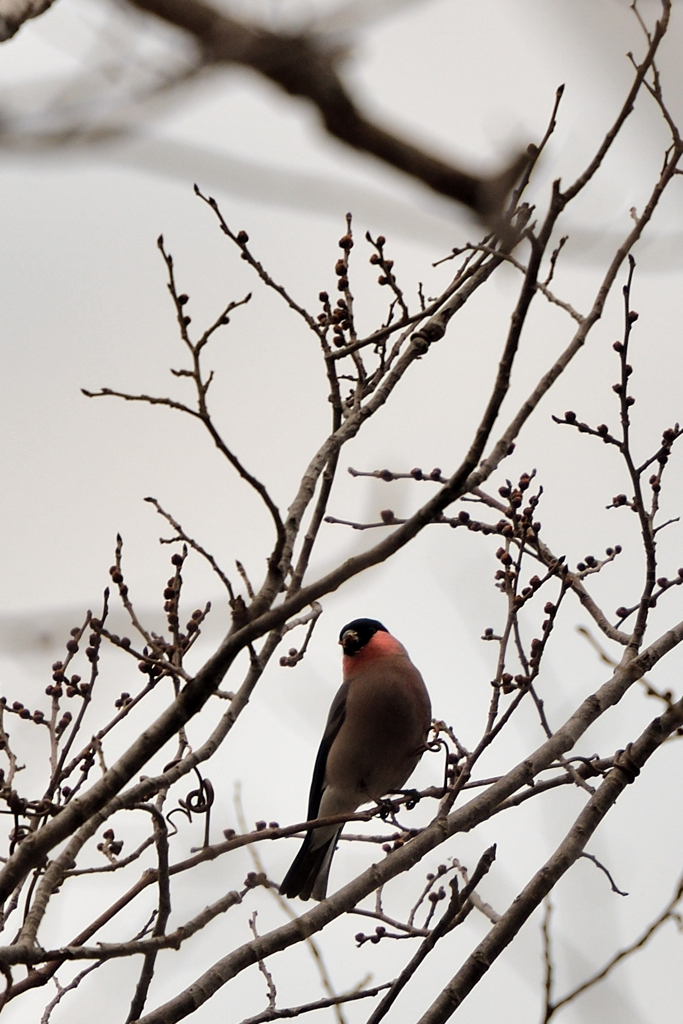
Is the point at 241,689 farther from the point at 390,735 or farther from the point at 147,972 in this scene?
the point at 390,735

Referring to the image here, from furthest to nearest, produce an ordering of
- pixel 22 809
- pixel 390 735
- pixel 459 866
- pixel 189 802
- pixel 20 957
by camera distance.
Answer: pixel 390 735, pixel 459 866, pixel 189 802, pixel 22 809, pixel 20 957

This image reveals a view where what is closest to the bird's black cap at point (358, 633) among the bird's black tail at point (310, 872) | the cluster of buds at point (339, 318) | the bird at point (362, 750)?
the bird at point (362, 750)

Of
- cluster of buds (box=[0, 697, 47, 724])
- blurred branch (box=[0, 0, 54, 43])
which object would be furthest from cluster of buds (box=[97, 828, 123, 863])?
blurred branch (box=[0, 0, 54, 43])

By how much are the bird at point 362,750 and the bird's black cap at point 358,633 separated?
422 mm

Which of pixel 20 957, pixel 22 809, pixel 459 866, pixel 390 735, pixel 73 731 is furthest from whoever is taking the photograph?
pixel 390 735

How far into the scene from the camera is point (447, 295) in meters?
4.00

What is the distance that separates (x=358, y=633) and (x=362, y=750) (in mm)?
1401

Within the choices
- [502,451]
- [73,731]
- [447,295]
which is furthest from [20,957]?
[447,295]

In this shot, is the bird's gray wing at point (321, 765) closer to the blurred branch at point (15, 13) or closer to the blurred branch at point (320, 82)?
the blurred branch at point (15, 13)

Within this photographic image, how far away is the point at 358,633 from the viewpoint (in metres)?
7.96

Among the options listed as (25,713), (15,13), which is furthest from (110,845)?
(15,13)

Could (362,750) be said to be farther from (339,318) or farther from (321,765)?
(339,318)

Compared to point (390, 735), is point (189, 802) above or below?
below

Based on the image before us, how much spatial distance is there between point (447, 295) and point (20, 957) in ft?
8.26
